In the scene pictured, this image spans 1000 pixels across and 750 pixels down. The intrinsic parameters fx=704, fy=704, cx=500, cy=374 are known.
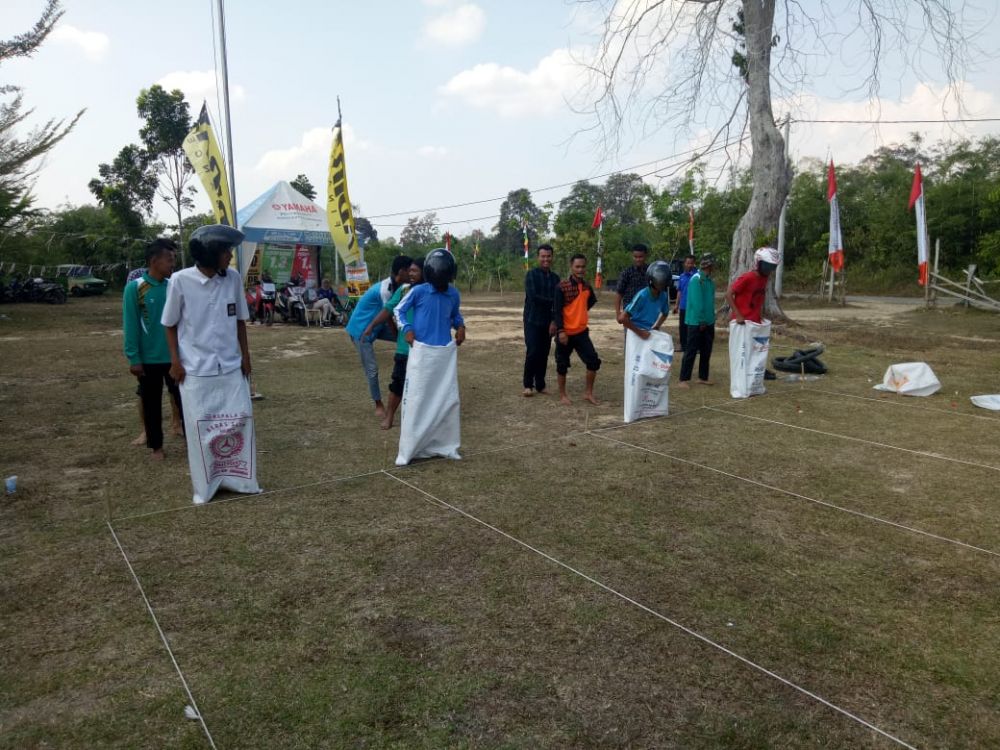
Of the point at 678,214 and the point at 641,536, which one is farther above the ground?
the point at 678,214

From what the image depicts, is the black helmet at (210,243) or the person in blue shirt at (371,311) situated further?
the person in blue shirt at (371,311)

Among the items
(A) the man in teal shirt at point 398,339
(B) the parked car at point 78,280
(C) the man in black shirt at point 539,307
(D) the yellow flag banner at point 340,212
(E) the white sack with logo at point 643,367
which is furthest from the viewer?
(B) the parked car at point 78,280

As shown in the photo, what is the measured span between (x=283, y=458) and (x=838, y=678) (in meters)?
4.24

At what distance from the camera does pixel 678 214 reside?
3566cm

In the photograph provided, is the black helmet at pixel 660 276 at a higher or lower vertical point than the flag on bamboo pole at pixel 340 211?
lower

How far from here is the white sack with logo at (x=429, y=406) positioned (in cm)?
521

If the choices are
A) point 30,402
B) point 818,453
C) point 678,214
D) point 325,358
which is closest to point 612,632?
point 818,453

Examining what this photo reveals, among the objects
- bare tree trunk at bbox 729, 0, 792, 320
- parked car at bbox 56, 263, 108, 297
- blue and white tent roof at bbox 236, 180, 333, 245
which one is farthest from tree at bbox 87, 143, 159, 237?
bare tree trunk at bbox 729, 0, 792, 320

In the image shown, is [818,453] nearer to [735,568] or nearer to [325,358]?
[735,568]

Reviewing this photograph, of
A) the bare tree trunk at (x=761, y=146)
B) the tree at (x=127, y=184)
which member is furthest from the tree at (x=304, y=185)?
the bare tree trunk at (x=761, y=146)

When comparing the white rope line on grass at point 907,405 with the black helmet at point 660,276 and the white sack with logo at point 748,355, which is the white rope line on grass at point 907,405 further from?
the black helmet at point 660,276

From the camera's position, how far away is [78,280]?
30922 millimetres

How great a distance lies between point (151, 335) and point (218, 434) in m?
1.55

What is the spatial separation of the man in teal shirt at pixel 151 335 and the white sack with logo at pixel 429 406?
1949mm
